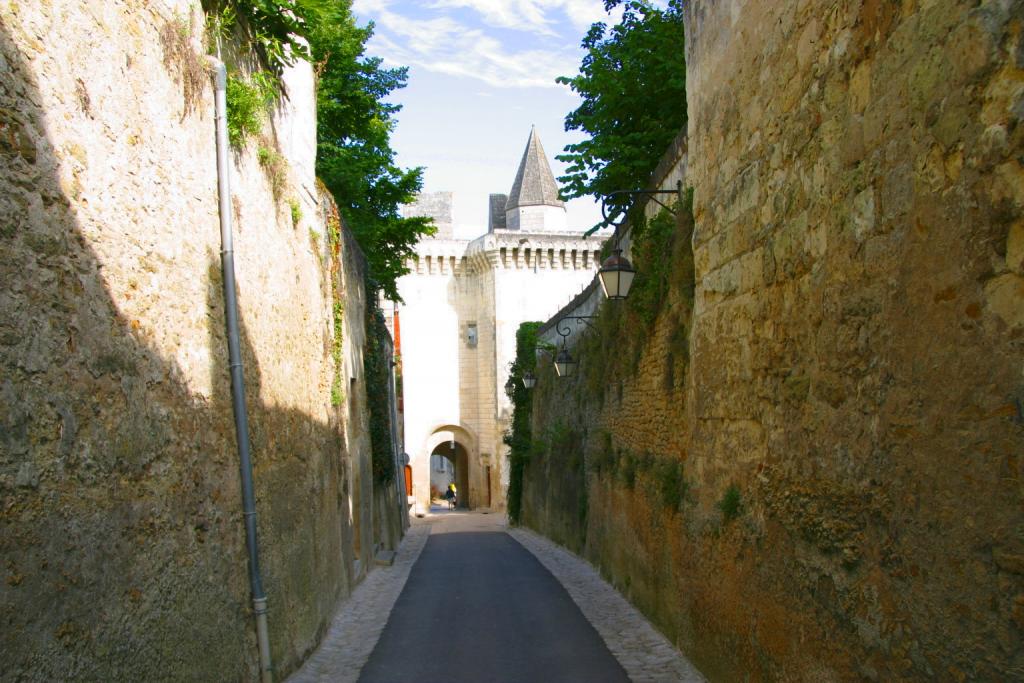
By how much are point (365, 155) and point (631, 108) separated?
662 centimetres

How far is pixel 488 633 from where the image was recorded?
9016mm

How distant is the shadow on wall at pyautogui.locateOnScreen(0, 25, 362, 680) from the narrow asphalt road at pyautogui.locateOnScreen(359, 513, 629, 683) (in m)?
1.93

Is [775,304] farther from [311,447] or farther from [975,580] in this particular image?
[311,447]

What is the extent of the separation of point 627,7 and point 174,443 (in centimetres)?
1254

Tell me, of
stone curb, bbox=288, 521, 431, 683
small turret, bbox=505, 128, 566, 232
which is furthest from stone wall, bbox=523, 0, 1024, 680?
small turret, bbox=505, 128, 566, 232

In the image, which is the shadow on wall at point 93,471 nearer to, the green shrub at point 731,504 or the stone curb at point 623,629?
the stone curb at point 623,629

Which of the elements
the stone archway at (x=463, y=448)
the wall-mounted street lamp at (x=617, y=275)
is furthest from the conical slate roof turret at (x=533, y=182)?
the wall-mounted street lamp at (x=617, y=275)

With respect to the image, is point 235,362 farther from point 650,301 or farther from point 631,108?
point 631,108

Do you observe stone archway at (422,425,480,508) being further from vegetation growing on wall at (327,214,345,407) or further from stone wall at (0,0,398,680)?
stone wall at (0,0,398,680)

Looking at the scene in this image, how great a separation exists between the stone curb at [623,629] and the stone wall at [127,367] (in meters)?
2.82

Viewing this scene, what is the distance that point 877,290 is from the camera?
4.10 m

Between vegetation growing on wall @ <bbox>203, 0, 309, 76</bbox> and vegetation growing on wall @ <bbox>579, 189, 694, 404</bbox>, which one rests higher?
vegetation growing on wall @ <bbox>203, 0, 309, 76</bbox>

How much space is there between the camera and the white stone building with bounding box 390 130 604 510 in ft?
126

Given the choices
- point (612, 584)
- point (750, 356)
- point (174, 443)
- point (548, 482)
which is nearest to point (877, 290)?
point (750, 356)
